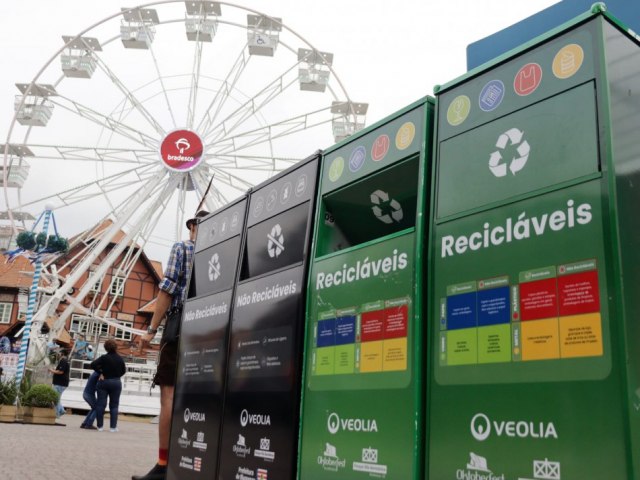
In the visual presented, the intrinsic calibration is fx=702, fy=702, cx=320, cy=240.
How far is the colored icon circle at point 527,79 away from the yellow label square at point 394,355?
104 cm

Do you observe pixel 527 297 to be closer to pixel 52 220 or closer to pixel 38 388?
pixel 38 388

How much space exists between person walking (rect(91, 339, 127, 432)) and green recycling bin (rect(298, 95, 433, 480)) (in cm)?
1103

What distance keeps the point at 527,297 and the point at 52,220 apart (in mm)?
16743

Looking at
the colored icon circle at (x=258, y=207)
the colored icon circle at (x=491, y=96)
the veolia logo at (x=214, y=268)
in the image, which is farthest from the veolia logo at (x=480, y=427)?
the veolia logo at (x=214, y=268)

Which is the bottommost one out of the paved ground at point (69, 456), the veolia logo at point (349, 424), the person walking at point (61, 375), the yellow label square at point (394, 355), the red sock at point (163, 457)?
the paved ground at point (69, 456)

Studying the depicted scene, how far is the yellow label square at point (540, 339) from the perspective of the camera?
2.19 m

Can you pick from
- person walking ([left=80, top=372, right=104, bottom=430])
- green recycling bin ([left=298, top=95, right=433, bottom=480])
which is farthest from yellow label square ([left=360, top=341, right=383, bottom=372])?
person walking ([left=80, top=372, right=104, bottom=430])

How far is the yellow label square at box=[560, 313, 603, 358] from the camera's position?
2.06 m

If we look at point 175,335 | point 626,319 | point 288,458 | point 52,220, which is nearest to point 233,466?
point 288,458

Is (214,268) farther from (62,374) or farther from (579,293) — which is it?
(62,374)

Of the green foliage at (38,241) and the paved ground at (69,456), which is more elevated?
the green foliage at (38,241)

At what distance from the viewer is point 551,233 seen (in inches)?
89.9

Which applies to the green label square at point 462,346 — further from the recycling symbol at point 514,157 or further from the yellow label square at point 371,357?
the recycling symbol at point 514,157

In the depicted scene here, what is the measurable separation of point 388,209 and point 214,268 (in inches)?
66.3
